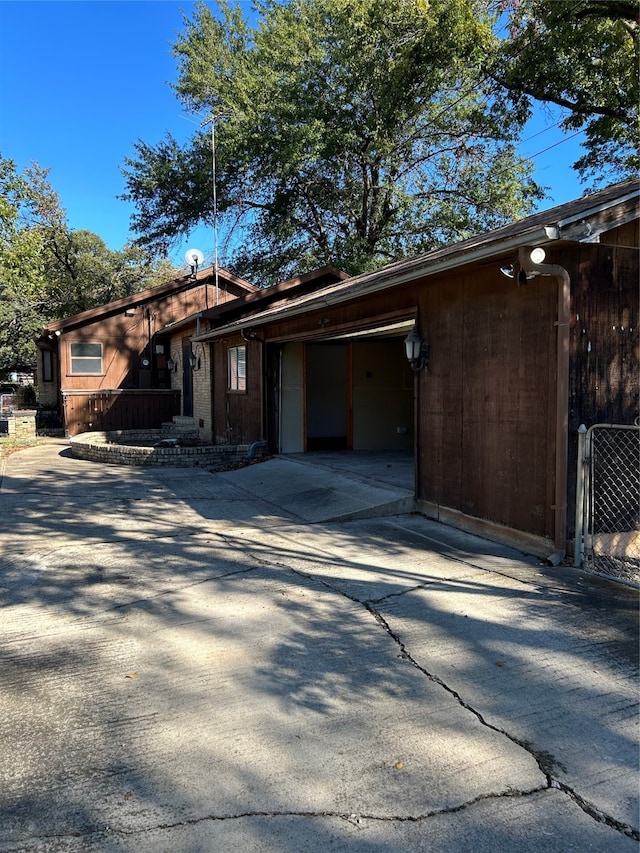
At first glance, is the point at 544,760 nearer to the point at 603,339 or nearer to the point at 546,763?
the point at 546,763

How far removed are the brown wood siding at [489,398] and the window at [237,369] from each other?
22.3 feet

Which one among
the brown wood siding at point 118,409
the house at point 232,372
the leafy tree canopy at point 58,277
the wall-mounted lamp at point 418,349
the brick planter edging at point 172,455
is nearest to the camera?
the wall-mounted lamp at point 418,349

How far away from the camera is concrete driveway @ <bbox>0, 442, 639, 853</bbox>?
2193 mm

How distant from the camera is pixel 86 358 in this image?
19.1 metres

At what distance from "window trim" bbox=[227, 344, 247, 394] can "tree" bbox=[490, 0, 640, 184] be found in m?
9.87

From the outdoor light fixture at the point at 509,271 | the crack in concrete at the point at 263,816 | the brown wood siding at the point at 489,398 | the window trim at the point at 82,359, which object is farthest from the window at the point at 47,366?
the crack in concrete at the point at 263,816

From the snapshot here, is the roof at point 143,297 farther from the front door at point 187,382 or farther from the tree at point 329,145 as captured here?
the tree at point 329,145

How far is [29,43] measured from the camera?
11.3 meters

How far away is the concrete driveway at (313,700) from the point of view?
2193 millimetres

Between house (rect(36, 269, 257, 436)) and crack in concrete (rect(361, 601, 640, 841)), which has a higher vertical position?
house (rect(36, 269, 257, 436))

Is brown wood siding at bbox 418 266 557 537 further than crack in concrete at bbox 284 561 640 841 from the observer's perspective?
Yes

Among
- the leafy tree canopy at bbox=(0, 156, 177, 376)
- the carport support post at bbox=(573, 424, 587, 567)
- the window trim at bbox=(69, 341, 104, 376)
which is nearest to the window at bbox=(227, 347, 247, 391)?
the window trim at bbox=(69, 341, 104, 376)

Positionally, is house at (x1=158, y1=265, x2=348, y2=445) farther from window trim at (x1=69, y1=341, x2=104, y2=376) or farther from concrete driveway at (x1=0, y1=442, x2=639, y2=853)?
concrete driveway at (x1=0, y1=442, x2=639, y2=853)

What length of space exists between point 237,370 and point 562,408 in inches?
383
